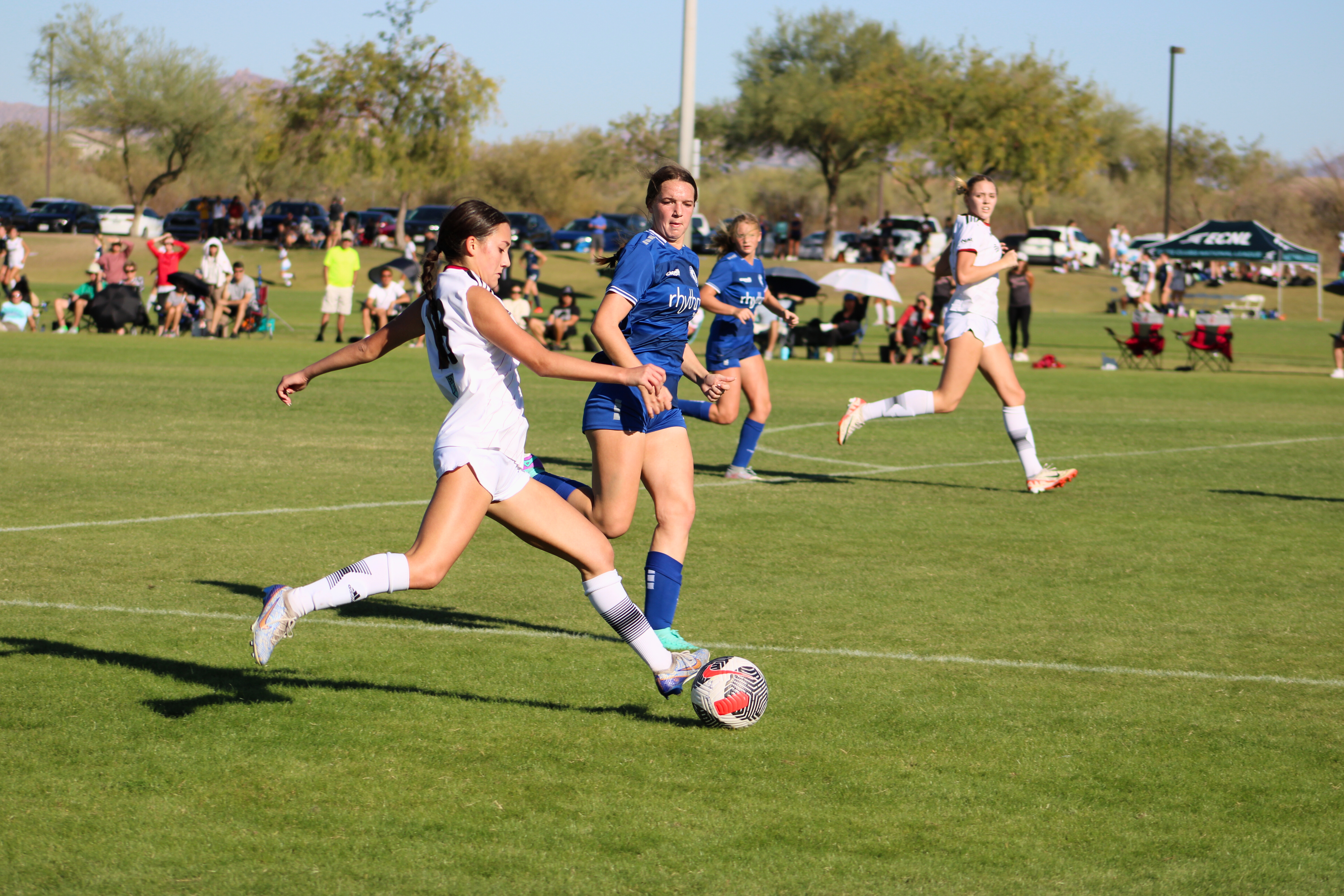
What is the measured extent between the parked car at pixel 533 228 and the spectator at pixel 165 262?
2724 cm

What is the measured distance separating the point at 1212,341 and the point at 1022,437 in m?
18.6

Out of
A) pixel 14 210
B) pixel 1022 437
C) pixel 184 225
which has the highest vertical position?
pixel 14 210

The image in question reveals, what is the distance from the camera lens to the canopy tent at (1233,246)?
37.1 metres

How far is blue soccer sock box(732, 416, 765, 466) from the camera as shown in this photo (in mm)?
11398

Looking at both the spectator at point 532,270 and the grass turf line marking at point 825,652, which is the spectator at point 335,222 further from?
the grass turf line marking at point 825,652

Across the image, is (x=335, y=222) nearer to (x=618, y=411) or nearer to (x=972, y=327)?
(x=972, y=327)

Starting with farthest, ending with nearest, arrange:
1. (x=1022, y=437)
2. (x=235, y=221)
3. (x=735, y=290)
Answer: (x=235, y=221), (x=1022, y=437), (x=735, y=290)

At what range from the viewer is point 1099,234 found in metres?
99.1

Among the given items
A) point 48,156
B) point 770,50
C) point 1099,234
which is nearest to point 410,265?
point 770,50

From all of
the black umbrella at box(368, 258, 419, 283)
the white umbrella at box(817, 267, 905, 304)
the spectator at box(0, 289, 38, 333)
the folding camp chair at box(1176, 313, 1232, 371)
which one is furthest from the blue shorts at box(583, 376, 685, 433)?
the spectator at box(0, 289, 38, 333)

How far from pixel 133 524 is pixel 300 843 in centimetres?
552

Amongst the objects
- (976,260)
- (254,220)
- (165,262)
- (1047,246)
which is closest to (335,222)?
(254,220)

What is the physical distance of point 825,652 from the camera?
6129mm

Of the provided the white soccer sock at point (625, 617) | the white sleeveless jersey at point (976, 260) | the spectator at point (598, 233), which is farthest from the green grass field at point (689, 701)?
the spectator at point (598, 233)
